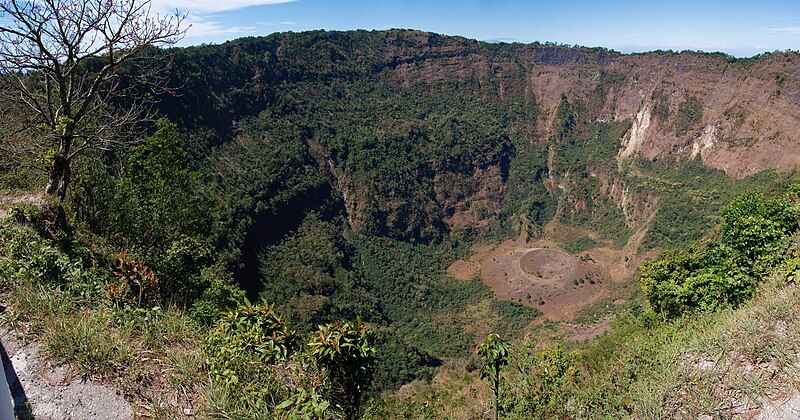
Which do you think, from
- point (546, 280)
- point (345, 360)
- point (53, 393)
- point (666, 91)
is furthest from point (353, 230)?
point (53, 393)

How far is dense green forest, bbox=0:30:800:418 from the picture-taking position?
266 inches

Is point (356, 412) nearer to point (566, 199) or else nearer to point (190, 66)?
point (190, 66)

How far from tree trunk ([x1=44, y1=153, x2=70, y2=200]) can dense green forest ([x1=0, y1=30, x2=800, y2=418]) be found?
87 centimetres

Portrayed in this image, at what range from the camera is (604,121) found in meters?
85.2

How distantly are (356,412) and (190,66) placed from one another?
61.7 meters

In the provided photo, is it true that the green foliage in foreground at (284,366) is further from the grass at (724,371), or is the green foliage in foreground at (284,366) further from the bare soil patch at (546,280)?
the bare soil patch at (546,280)

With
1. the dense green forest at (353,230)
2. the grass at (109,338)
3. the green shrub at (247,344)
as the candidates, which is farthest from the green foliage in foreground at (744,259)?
the grass at (109,338)

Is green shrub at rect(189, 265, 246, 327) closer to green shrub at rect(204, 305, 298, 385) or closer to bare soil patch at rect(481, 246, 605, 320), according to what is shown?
green shrub at rect(204, 305, 298, 385)

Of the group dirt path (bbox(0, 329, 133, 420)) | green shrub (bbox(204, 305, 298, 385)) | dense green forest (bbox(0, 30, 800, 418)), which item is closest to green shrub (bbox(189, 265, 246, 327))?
dense green forest (bbox(0, 30, 800, 418))

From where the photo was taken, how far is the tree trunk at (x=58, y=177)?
36.8 ft

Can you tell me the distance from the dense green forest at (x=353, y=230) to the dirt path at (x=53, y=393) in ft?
0.77

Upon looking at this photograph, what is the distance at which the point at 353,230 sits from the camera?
206ft

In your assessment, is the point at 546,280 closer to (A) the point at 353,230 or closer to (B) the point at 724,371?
(A) the point at 353,230

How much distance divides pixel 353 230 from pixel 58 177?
169ft
